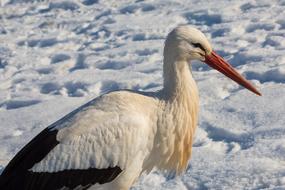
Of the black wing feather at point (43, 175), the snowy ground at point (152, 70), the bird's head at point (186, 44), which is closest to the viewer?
the black wing feather at point (43, 175)

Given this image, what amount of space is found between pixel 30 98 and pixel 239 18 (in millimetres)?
3468

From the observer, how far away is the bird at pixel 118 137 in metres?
4.83

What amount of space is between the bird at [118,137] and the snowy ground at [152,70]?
806mm

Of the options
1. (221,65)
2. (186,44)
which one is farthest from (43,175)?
(221,65)

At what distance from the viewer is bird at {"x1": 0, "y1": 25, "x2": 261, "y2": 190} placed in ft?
15.9

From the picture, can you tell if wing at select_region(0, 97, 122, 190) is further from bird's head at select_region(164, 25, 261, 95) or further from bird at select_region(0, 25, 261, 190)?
bird's head at select_region(164, 25, 261, 95)

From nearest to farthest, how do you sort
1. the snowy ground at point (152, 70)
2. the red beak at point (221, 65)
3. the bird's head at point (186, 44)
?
the bird's head at point (186, 44) → the red beak at point (221, 65) → the snowy ground at point (152, 70)

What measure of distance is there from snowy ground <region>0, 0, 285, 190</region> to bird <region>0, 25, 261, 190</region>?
2.64ft

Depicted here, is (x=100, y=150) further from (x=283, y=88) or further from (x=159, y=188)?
(x=283, y=88)

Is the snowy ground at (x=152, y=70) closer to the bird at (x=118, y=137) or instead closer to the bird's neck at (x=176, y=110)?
the bird's neck at (x=176, y=110)

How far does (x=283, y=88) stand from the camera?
24.0ft

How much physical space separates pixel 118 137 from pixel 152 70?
3667 mm

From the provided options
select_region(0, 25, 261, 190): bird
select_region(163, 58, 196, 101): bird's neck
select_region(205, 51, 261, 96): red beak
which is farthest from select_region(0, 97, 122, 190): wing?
select_region(205, 51, 261, 96): red beak

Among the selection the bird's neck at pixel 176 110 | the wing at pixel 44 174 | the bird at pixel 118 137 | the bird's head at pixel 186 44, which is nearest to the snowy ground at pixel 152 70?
the bird's neck at pixel 176 110
